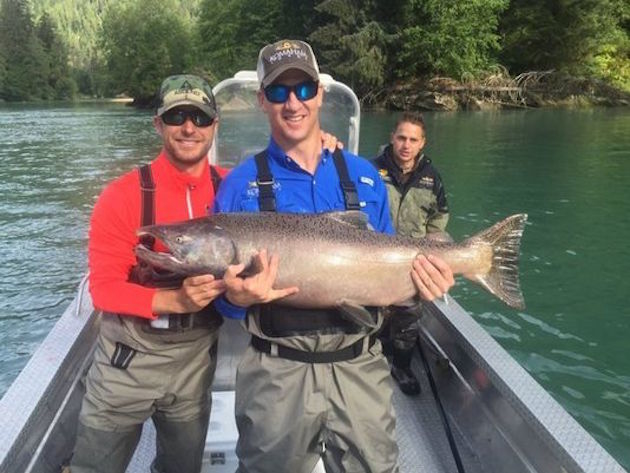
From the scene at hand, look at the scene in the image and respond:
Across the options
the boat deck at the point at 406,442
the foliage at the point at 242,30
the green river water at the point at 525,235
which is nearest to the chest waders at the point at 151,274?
the boat deck at the point at 406,442

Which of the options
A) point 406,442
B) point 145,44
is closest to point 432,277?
point 406,442

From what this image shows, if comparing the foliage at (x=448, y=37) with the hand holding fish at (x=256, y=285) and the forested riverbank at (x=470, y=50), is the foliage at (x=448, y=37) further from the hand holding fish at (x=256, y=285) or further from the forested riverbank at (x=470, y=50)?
the hand holding fish at (x=256, y=285)

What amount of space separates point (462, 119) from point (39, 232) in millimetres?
27716

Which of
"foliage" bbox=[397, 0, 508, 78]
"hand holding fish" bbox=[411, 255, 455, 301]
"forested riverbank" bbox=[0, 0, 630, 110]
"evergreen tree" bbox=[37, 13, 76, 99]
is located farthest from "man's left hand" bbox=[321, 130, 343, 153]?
"evergreen tree" bbox=[37, 13, 76, 99]

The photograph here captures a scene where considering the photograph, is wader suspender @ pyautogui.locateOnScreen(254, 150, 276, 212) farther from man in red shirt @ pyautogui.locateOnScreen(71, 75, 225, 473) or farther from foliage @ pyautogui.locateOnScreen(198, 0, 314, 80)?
foliage @ pyautogui.locateOnScreen(198, 0, 314, 80)

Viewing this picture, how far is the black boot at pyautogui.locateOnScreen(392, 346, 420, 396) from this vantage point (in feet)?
15.4

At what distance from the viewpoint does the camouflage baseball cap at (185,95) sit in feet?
9.55

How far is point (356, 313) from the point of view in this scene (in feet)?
8.36

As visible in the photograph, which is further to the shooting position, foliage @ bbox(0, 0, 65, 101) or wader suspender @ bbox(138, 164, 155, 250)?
foliage @ bbox(0, 0, 65, 101)

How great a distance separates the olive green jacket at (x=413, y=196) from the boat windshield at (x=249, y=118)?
0.45 m

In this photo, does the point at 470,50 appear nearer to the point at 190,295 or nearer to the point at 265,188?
the point at 265,188

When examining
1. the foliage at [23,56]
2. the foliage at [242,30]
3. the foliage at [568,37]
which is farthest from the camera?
the foliage at [23,56]

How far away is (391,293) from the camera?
278 cm

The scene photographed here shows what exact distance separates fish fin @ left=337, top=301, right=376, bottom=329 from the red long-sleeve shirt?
897mm
